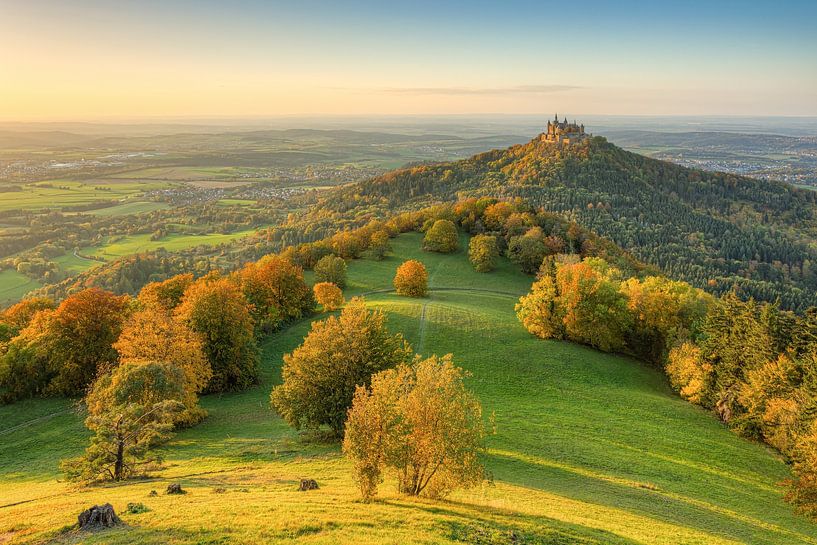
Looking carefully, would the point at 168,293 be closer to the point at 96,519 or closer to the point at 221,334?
the point at 221,334

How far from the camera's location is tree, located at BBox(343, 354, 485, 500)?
20.8 meters

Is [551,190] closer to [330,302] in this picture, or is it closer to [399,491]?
[330,302]

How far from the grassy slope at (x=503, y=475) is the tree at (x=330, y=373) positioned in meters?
2.55

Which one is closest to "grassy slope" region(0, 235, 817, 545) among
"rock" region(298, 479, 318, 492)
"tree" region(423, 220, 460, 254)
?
"rock" region(298, 479, 318, 492)

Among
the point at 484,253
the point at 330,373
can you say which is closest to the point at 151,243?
the point at 484,253

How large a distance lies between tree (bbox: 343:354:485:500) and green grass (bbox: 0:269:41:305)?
11381 cm

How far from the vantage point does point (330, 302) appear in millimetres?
72000

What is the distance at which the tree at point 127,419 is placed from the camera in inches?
1009

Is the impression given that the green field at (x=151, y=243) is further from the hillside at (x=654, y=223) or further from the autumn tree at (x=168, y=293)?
the autumn tree at (x=168, y=293)

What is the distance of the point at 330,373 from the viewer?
31953 mm

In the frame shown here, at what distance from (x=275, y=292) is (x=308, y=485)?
4744 centimetres

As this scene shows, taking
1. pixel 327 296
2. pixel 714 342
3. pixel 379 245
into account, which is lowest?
pixel 327 296

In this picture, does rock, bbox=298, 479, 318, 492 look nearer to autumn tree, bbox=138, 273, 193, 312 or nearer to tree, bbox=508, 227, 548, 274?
autumn tree, bbox=138, 273, 193, 312

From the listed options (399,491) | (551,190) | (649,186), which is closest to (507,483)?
(399,491)
